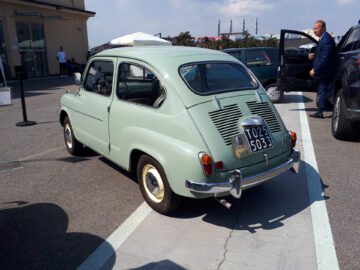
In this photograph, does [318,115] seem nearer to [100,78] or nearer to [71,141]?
[100,78]

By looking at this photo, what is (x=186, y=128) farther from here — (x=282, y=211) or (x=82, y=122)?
(x=82, y=122)

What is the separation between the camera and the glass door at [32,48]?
733 inches

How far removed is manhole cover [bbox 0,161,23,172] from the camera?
4.84 m

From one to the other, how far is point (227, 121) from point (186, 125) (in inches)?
17.7

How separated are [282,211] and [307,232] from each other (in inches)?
16.9

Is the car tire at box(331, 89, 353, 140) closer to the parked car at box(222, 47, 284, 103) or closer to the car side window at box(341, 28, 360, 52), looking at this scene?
the car side window at box(341, 28, 360, 52)

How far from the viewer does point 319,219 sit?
10.8ft

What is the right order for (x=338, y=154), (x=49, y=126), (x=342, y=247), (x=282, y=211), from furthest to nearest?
(x=49, y=126) < (x=338, y=154) < (x=282, y=211) < (x=342, y=247)

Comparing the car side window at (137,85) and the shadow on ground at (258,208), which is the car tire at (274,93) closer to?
the shadow on ground at (258,208)

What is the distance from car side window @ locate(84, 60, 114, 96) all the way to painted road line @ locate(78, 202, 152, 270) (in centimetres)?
161

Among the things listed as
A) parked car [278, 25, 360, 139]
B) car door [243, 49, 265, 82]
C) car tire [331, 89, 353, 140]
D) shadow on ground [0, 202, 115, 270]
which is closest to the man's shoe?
parked car [278, 25, 360, 139]

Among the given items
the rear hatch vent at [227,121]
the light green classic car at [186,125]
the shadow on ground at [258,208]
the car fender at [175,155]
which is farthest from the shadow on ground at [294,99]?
the car fender at [175,155]

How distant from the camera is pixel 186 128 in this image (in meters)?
3.05

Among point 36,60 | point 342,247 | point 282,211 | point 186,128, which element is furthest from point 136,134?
point 36,60
